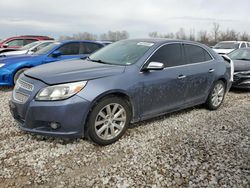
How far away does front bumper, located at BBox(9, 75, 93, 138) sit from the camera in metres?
3.18

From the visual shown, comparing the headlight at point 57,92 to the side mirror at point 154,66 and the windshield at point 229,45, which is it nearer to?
the side mirror at point 154,66

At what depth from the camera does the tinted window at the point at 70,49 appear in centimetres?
787

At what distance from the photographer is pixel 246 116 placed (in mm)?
5121

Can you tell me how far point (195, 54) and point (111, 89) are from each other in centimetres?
231

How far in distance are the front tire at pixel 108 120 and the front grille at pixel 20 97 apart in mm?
895

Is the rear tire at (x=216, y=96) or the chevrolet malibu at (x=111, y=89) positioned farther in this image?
the rear tire at (x=216, y=96)

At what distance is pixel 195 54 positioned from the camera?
498 centimetres

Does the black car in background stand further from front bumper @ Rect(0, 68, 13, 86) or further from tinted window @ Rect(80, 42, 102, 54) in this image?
front bumper @ Rect(0, 68, 13, 86)

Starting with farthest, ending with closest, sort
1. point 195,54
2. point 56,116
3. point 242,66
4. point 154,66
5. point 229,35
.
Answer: point 229,35 → point 242,66 → point 195,54 → point 154,66 → point 56,116

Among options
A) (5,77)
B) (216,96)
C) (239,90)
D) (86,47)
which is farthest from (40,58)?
(239,90)

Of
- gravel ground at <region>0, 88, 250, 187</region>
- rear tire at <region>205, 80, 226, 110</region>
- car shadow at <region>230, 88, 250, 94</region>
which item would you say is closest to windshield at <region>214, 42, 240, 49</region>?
car shadow at <region>230, 88, 250, 94</region>

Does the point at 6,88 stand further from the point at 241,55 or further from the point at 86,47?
the point at 241,55

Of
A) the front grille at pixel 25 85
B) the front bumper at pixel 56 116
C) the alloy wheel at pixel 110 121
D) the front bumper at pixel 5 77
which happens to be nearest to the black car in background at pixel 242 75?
the alloy wheel at pixel 110 121

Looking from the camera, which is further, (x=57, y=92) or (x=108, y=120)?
(x=108, y=120)
